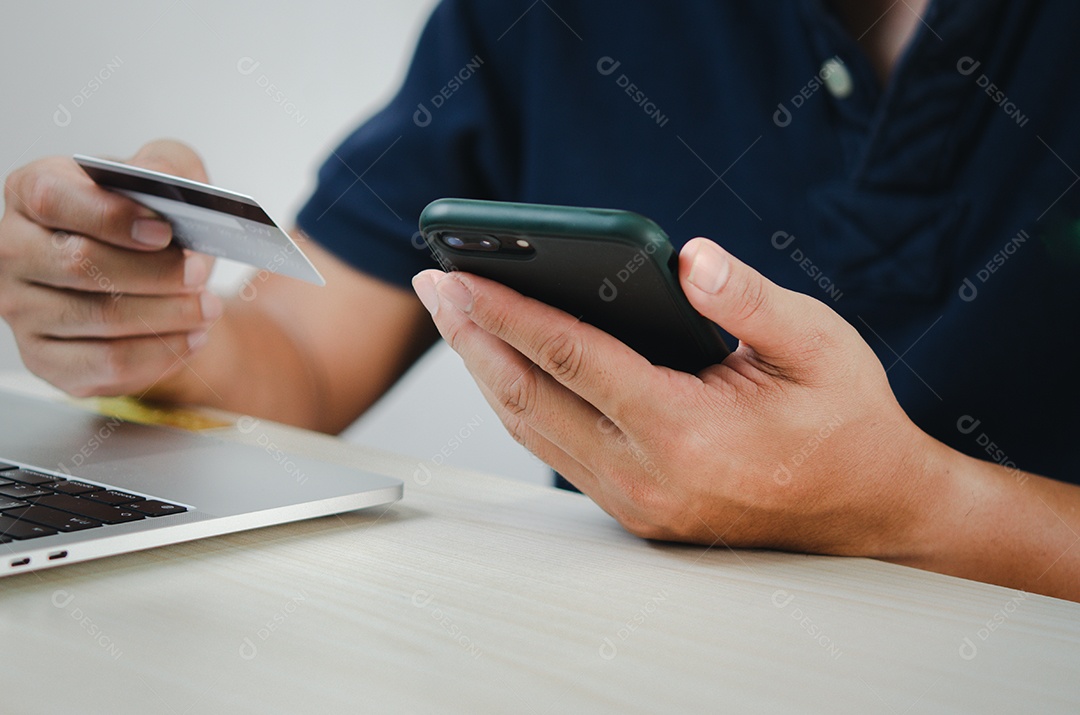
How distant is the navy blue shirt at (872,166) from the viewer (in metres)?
0.87

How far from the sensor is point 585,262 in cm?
46

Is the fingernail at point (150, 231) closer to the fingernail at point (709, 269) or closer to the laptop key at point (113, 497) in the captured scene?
the laptop key at point (113, 497)

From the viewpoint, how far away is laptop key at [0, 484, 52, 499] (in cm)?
49

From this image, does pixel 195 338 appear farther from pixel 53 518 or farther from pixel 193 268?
pixel 53 518

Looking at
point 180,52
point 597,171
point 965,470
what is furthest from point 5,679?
point 180,52

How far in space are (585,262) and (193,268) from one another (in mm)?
506

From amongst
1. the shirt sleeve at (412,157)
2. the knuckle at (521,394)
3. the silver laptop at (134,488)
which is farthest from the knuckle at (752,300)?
the shirt sleeve at (412,157)

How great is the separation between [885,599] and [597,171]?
720mm

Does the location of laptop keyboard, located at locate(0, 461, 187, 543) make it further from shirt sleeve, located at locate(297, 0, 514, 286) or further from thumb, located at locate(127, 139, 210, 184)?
shirt sleeve, located at locate(297, 0, 514, 286)

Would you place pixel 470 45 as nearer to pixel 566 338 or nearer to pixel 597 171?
pixel 597 171

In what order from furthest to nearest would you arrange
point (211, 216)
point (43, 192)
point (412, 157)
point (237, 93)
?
point (237, 93) < point (412, 157) < point (43, 192) < point (211, 216)

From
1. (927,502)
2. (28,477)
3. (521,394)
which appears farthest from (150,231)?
(927,502)

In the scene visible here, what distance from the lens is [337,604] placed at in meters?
0.43

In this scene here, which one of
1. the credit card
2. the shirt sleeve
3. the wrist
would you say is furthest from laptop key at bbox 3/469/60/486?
the shirt sleeve
